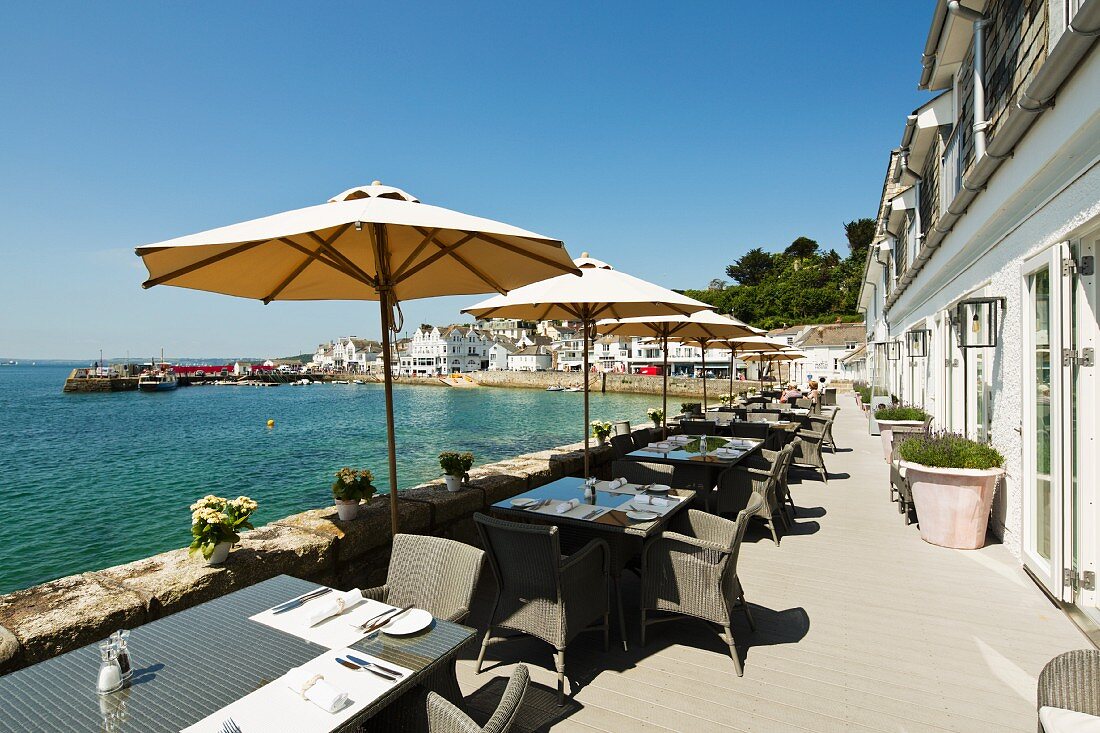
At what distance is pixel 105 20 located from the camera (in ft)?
24.6

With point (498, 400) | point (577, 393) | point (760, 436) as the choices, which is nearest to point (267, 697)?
point (760, 436)

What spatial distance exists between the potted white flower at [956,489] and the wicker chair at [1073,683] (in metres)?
4.05

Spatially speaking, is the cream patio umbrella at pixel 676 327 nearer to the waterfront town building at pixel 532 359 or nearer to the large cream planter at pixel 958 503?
the large cream planter at pixel 958 503

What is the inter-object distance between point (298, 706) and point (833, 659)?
10.0 ft

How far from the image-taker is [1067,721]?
62.1 inches

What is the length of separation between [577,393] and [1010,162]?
58.6 metres

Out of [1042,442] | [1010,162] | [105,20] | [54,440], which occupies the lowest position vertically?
[54,440]

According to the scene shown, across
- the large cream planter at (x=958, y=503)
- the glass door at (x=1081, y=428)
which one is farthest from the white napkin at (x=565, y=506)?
the large cream planter at (x=958, y=503)

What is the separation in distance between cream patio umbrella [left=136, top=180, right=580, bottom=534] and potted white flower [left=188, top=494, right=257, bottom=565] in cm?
93

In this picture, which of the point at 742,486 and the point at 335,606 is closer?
the point at 335,606

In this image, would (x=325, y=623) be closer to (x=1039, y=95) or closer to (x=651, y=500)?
(x=651, y=500)

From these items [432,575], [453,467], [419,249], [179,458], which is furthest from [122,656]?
[179,458]

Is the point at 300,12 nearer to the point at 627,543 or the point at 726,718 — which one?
the point at 627,543

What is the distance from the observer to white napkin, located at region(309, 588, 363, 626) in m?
2.17
